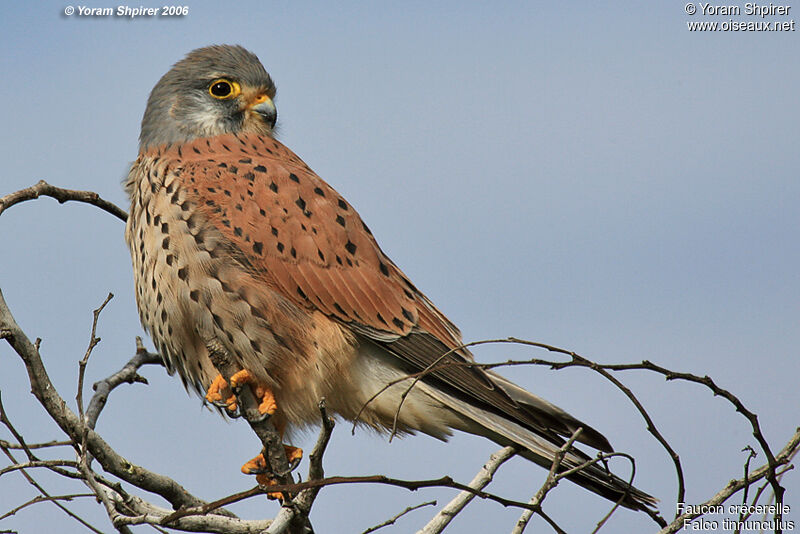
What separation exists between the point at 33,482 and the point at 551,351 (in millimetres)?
1882

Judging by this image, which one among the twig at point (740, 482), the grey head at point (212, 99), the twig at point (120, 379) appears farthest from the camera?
the grey head at point (212, 99)

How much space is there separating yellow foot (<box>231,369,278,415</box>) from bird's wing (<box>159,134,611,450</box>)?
372 mm

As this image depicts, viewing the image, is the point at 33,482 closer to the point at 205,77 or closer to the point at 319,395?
the point at 319,395

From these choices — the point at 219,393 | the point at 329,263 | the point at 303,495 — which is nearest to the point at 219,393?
the point at 219,393

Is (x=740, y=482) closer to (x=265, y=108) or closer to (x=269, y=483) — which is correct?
(x=269, y=483)

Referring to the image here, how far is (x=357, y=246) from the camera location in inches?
171

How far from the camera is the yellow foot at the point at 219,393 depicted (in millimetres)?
3903

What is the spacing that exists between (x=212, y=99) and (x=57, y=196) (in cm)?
124

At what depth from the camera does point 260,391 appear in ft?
13.1

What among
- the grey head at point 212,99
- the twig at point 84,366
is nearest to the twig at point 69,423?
the twig at point 84,366

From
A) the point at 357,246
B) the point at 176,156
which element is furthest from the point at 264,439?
the point at 176,156

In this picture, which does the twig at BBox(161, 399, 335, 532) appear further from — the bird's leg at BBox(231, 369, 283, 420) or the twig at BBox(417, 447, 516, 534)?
the bird's leg at BBox(231, 369, 283, 420)

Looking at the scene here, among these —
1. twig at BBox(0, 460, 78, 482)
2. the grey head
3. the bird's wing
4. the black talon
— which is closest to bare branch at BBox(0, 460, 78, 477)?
twig at BBox(0, 460, 78, 482)

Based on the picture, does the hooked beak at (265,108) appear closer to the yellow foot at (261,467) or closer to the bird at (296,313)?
the bird at (296,313)
